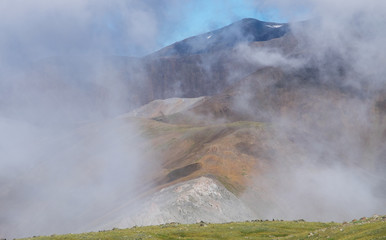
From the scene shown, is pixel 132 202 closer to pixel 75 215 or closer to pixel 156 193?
pixel 156 193

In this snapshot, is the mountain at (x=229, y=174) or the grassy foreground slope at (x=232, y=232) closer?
the grassy foreground slope at (x=232, y=232)

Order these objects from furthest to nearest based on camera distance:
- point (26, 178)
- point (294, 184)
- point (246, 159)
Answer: point (26, 178), point (246, 159), point (294, 184)

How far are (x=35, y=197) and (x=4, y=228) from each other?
23.2 metres

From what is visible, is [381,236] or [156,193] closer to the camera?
[381,236]

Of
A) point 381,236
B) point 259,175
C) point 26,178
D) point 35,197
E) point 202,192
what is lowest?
point 381,236

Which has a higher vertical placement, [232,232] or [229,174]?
[229,174]

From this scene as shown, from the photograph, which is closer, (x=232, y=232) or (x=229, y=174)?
(x=232, y=232)

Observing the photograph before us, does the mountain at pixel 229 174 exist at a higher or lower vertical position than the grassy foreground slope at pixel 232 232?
higher

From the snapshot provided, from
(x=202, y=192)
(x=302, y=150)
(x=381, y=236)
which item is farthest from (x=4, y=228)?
(x=381, y=236)

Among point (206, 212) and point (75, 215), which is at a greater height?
point (75, 215)

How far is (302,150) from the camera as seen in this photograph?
430 ft

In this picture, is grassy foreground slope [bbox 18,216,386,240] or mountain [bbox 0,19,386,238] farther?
mountain [bbox 0,19,386,238]

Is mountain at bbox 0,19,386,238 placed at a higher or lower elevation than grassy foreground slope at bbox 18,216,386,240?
higher

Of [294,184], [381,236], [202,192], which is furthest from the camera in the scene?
[294,184]
